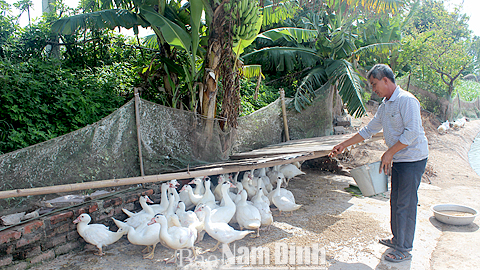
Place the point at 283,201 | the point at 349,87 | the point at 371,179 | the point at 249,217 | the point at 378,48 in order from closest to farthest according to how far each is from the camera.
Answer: the point at 249,217, the point at 371,179, the point at 283,201, the point at 349,87, the point at 378,48

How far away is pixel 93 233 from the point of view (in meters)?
3.36

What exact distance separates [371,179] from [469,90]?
29.0 metres

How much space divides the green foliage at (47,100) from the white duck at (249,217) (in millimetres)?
2841

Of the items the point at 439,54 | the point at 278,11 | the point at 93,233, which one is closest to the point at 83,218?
the point at 93,233

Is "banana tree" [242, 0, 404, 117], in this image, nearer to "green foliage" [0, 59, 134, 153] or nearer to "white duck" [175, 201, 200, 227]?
"green foliage" [0, 59, 134, 153]

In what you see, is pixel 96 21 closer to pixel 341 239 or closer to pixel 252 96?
pixel 252 96

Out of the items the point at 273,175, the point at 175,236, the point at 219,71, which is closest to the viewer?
the point at 175,236

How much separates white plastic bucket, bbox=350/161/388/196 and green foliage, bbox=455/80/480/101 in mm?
23118

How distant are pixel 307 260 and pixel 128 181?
6.92ft

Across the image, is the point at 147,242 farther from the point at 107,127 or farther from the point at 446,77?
the point at 446,77

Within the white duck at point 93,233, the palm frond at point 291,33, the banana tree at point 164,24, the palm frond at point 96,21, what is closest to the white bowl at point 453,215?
the banana tree at point 164,24

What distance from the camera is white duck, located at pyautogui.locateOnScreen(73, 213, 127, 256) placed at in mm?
3355

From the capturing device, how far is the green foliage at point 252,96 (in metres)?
7.89

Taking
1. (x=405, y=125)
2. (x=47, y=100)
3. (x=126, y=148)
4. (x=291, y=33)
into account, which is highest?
(x=291, y=33)
